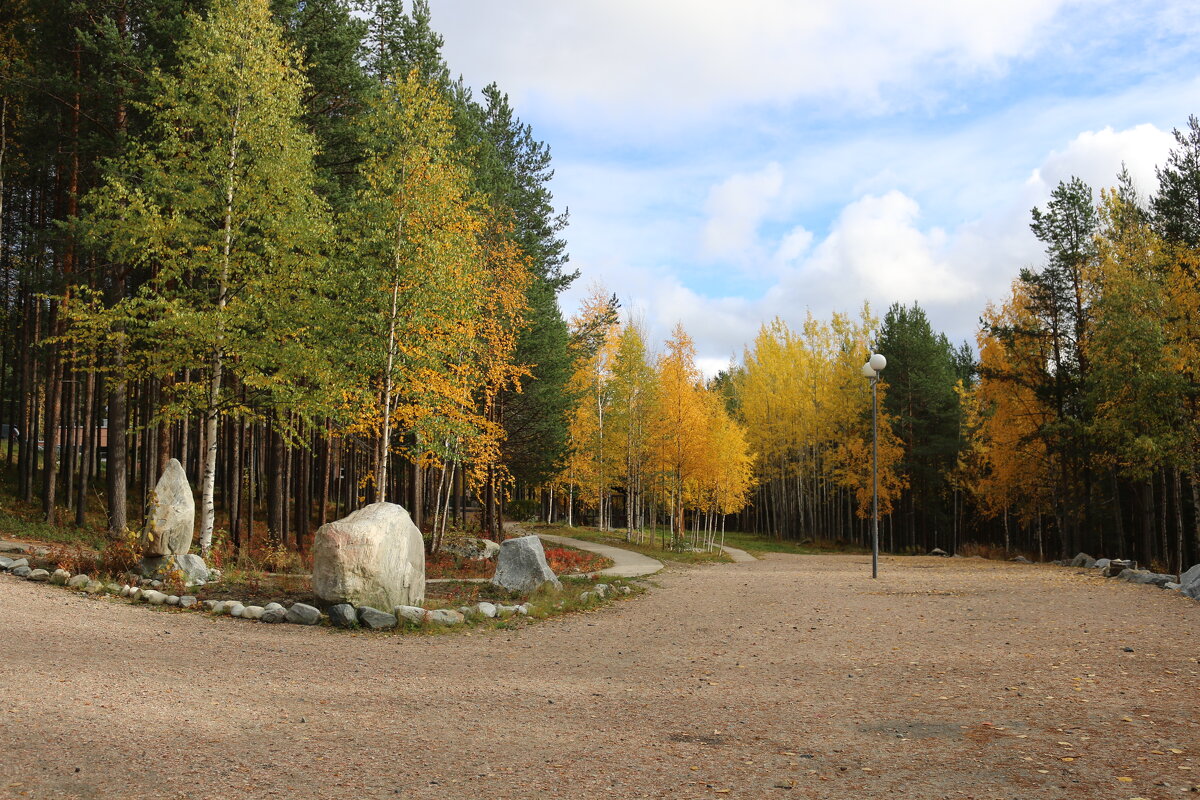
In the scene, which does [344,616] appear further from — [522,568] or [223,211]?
[223,211]

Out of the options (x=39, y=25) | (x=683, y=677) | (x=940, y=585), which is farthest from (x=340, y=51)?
(x=940, y=585)

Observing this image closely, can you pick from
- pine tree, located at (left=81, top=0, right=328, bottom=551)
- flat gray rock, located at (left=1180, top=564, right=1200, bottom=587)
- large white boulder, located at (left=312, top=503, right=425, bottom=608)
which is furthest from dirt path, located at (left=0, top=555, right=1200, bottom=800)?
pine tree, located at (left=81, top=0, right=328, bottom=551)

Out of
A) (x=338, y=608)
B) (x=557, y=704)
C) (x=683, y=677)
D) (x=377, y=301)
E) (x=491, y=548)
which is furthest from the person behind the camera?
(x=491, y=548)

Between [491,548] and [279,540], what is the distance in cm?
509

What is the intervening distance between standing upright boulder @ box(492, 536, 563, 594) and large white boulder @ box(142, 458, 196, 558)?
4.95 metres

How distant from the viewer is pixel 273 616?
1015 cm

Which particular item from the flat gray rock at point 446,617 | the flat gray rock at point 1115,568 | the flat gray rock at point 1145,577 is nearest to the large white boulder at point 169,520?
the flat gray rock at point 446,617

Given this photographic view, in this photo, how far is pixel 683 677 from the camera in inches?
298

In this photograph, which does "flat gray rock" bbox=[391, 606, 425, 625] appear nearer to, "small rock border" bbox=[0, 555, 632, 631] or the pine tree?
"small rock border" bbox=[0, 555, 632, 631]

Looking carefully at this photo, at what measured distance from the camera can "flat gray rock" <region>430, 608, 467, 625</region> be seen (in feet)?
33.4

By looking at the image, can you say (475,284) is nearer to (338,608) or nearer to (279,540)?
(279,540)

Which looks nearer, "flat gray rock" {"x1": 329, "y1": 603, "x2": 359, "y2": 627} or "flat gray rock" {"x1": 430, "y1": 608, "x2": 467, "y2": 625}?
"flat gray rock" {"x1": 329, "y1": 603, "x2": 359, "y2": 627}

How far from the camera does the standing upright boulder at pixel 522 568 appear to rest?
42.7ft

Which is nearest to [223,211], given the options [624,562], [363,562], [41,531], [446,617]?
[41,531]
